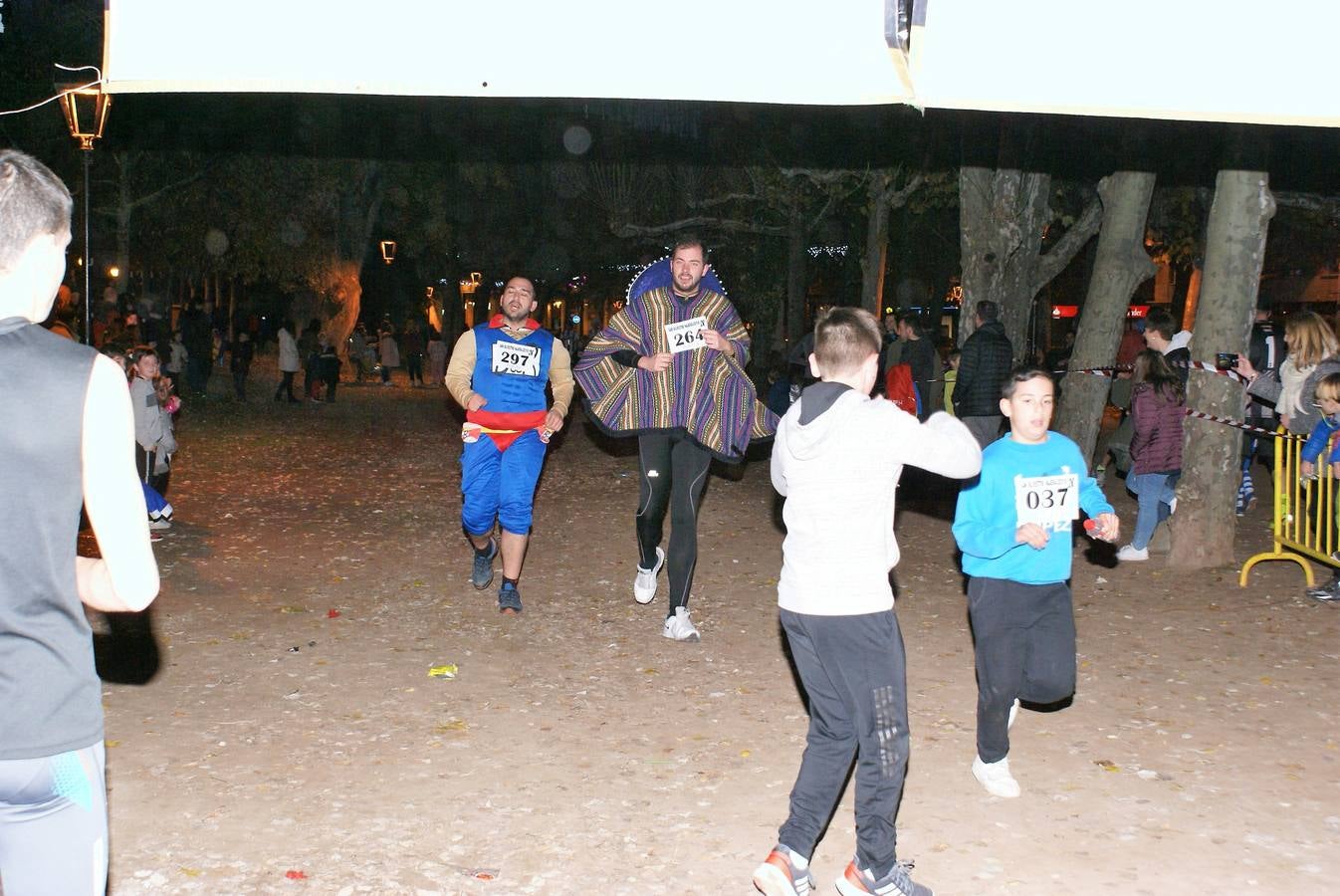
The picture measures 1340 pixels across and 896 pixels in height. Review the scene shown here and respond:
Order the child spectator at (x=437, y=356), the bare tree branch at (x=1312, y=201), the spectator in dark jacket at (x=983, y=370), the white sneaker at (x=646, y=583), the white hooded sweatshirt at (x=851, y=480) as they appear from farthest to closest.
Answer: the child spectator at (x=437, y=356)
the bare tree branch at (x=1312, y=201)
the spectator in dark jacket at (x=983, y=370)
the white sneaker at (x=646, y=583)
the white hooded sweatshirt at (x=851, y=480)

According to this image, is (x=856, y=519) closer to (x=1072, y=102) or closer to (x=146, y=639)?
(x=1072, y=102)

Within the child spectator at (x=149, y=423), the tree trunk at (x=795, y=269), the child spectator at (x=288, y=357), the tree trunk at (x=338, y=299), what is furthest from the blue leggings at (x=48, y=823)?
the tree trunk at (x=338, y=299)

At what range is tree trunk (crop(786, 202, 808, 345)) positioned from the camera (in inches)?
1256

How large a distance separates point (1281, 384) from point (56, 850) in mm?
10799

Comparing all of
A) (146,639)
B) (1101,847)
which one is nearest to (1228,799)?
(1101,847)

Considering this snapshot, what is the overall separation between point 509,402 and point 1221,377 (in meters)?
5.25

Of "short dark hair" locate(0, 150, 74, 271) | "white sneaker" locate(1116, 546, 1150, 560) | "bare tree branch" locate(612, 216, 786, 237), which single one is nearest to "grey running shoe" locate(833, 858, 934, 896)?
"short dark hair" locate(0, 150, 74, 271)

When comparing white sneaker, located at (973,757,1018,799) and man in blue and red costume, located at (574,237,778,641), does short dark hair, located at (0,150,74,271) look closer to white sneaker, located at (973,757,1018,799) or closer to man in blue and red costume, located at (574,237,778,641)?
white sneaker, located at (973,757,1018,799)

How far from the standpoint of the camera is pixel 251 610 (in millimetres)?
8742

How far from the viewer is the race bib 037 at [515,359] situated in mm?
8352

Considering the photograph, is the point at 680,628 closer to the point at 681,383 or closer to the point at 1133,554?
the point at 681,383

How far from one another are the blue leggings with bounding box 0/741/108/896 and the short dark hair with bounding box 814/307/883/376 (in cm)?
250

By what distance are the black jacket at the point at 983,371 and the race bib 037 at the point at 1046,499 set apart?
26.2 ft

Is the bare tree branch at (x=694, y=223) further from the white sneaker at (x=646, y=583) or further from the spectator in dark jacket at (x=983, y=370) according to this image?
the white sneaker at (x=646, y=583)
